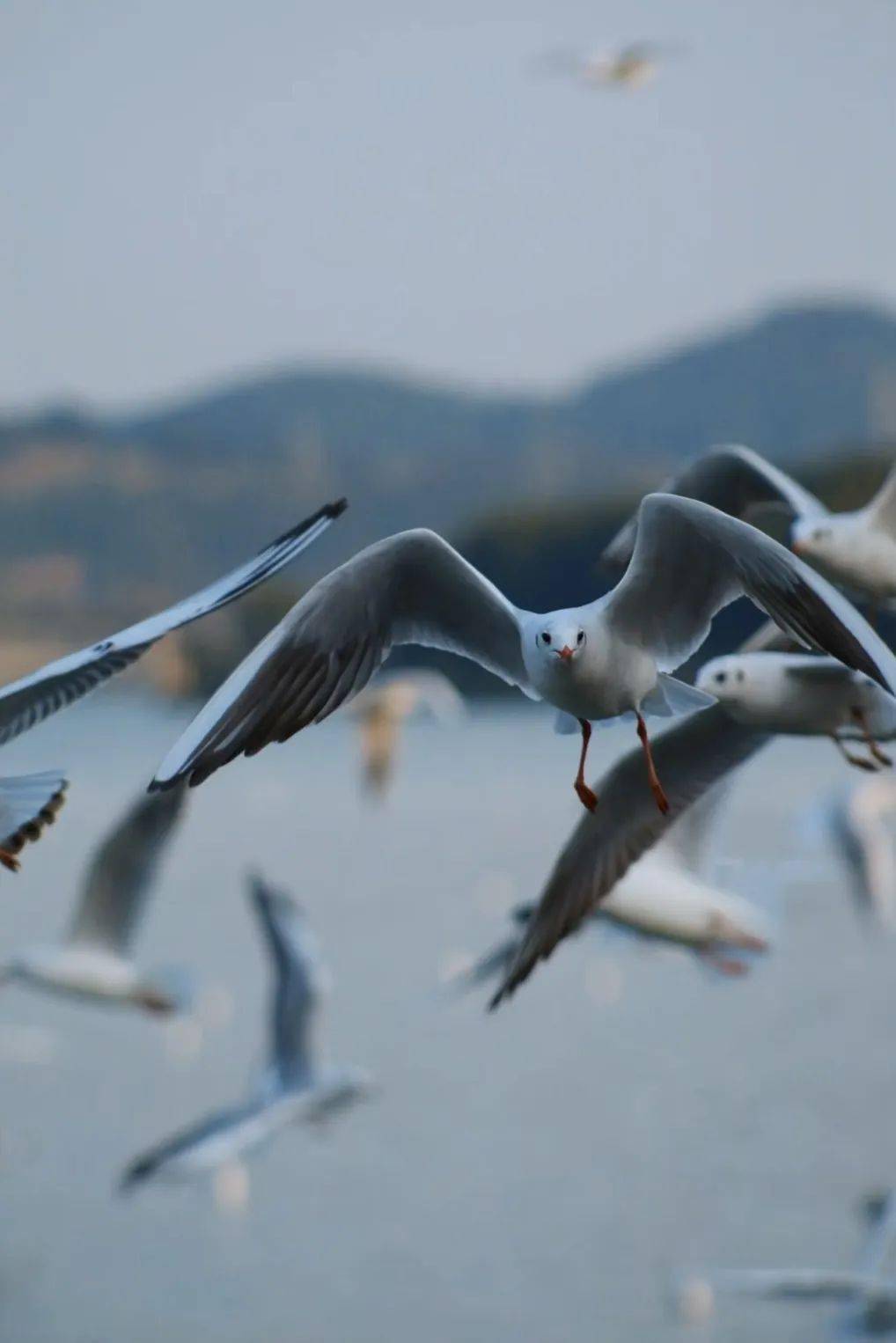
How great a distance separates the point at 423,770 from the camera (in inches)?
1211

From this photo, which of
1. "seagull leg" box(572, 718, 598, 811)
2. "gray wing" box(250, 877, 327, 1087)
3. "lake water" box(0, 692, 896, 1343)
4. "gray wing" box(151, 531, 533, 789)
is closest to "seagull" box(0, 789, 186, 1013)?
"gray wing" box(250, 877, 327, 1087)

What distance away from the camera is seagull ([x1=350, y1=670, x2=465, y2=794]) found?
33.1ft

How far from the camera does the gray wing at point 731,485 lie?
3.74 meters

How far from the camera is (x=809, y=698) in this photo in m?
3.27

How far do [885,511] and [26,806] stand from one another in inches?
52.0

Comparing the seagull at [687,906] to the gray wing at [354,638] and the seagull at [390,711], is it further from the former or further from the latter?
the seagull at [390,711]

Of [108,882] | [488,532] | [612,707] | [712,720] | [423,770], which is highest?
[612,707]

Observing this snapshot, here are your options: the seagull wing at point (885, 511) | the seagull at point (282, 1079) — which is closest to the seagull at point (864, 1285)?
the seagull at point (282, 1079)

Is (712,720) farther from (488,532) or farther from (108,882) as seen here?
(488,532)

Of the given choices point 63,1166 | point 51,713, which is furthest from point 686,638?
point 63,1166

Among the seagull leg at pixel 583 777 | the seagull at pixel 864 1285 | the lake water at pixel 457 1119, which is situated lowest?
the lake water at pixel 457 1119

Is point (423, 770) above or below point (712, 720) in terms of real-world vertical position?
below

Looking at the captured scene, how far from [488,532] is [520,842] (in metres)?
8.96

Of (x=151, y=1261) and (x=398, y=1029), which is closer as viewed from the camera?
(x=151, y=1261)
